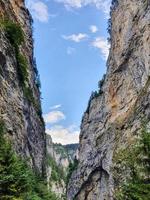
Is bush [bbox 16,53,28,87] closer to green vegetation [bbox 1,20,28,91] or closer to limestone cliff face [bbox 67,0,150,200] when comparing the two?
green vegetation [bbox 1,20,28,91]

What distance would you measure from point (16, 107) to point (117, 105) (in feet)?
78.1

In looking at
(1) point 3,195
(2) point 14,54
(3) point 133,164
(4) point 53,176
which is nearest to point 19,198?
(1) point 3,195

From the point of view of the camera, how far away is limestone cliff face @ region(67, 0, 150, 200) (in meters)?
51.6

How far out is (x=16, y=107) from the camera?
127 feet

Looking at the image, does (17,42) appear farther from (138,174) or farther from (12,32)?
(138,174)

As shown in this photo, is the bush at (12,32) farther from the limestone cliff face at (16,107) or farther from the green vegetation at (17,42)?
the limestone cliff face at (16,107)

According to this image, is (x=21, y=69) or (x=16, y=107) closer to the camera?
(x=16, y=107)

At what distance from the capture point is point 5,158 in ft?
74.7

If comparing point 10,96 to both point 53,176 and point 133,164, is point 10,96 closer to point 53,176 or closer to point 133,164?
point 133,164

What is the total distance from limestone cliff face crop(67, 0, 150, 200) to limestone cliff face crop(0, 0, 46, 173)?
8944mm

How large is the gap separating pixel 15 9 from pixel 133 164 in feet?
112

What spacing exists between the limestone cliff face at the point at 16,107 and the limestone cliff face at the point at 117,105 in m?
8.94

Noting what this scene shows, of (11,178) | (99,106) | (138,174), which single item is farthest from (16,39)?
(99,106)

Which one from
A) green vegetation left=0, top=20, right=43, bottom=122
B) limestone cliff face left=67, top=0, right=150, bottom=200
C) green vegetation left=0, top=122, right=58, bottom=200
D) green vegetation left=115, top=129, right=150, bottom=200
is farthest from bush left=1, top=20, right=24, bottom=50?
green vegetation left=0, top=122, right=58, bottom=200
